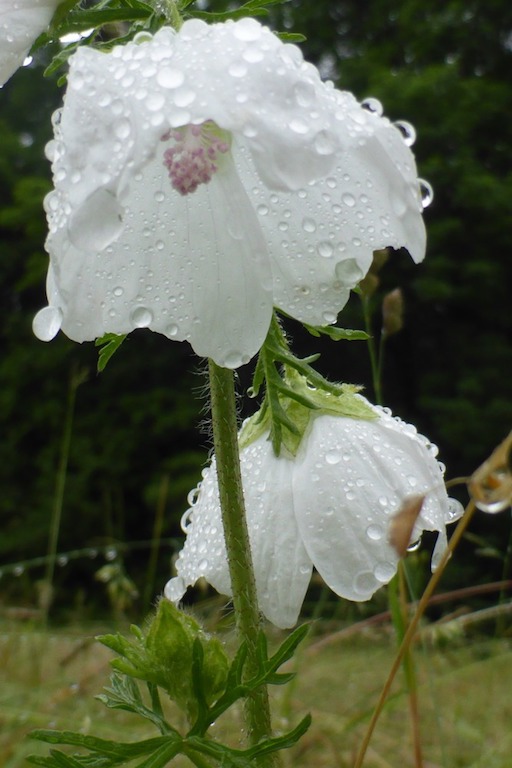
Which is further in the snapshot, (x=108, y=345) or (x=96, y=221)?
(x=108, y=345)

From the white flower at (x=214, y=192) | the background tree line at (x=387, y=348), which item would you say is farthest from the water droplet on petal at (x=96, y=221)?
the background tree line at (x=387, y=348)

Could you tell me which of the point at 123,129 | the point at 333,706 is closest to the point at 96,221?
the point at 123,129

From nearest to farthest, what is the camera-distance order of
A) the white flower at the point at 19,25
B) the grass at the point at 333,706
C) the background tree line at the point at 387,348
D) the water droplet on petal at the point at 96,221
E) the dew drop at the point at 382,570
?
the water droplet on petal at the point at 96,221
the white flower at the point at 19,25
the dew drop at the point at 382,570
the grass at the point at 333,706
the background tree line at the point at 387,348

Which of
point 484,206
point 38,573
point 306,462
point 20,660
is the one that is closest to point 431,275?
point 484,206

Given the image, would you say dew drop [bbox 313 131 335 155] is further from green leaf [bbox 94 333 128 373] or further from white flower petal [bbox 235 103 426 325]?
green leaf [bbox 94 333 128 373]

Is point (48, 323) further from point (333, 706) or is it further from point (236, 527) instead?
point (333, 706)

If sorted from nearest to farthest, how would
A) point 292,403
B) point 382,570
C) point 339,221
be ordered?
point 339,221 < point 382,570 < point 292,403

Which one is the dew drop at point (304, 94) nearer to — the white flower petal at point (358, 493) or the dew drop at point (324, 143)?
the dew drop at point (324, 143)
